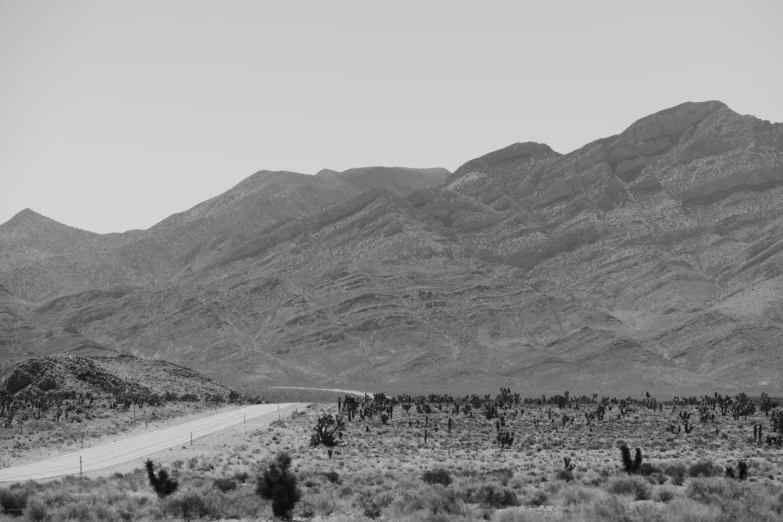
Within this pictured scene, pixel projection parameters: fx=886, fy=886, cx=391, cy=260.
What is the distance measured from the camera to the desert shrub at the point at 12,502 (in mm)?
26894

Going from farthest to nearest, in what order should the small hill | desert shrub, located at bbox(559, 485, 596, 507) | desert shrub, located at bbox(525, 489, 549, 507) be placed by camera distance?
the small hill
desert shrub, located at bbox(525, 489, 549, 507)
desert shrub, located at bbox(559, 485, 596, 507)

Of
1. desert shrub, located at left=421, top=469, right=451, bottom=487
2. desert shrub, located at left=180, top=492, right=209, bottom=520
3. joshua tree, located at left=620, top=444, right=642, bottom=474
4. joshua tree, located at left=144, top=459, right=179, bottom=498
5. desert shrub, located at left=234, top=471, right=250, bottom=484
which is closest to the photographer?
desert shrub, located at left=180, top=492, right=209, bottom=520

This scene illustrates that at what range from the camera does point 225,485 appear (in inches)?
1265

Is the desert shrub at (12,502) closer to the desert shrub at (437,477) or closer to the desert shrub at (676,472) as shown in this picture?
the desert shrub at (437,477)

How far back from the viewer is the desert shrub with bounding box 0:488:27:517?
26.9 metres

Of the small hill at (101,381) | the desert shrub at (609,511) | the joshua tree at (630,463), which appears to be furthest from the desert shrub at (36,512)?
the small hill at (101,381)

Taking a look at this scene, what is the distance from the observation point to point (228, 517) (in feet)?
88.5

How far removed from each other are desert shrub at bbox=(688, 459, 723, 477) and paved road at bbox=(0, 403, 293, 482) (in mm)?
26757

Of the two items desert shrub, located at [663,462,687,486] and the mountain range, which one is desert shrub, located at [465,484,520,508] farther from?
the mountain range

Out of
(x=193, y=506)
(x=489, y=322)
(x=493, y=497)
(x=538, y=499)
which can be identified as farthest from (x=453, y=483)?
(x=489, y=322)

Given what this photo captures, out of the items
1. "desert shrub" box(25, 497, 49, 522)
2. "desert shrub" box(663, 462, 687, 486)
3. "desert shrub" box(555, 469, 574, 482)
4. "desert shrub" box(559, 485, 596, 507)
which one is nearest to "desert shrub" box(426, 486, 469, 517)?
"desert shrub" box(559, 485, 596, 507)

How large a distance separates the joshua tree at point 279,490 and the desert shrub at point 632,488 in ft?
34.4

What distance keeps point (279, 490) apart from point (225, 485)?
5164 mm

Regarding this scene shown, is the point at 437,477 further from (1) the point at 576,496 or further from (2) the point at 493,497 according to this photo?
(1) the point at 576,496
